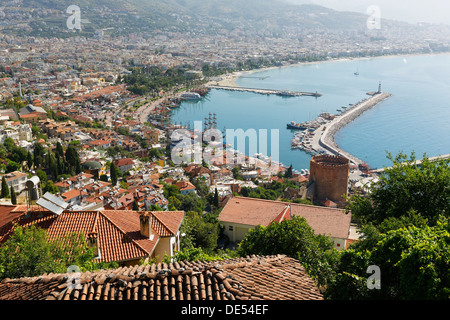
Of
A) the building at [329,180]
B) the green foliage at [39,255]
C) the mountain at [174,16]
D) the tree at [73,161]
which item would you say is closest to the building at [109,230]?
the green foliage at [39,255]

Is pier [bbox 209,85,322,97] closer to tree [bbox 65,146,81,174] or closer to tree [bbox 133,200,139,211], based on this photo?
tree [bbox 65,146,81,174]

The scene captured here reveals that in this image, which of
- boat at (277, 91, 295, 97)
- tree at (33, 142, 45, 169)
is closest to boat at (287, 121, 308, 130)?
boat at (277, 91, 295, 97)

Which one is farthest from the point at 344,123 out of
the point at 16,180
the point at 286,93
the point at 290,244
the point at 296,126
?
the point at 290,244

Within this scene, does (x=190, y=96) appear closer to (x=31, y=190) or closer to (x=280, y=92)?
(x=280, y=92)

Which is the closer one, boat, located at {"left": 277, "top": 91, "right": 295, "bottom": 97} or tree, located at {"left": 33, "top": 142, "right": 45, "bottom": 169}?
tree, located at {"left": 33, "top": 142, "right": 45, "bottom": 169}

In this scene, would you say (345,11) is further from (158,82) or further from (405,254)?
(405,254)

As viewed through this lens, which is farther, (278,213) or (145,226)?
(278,213)
